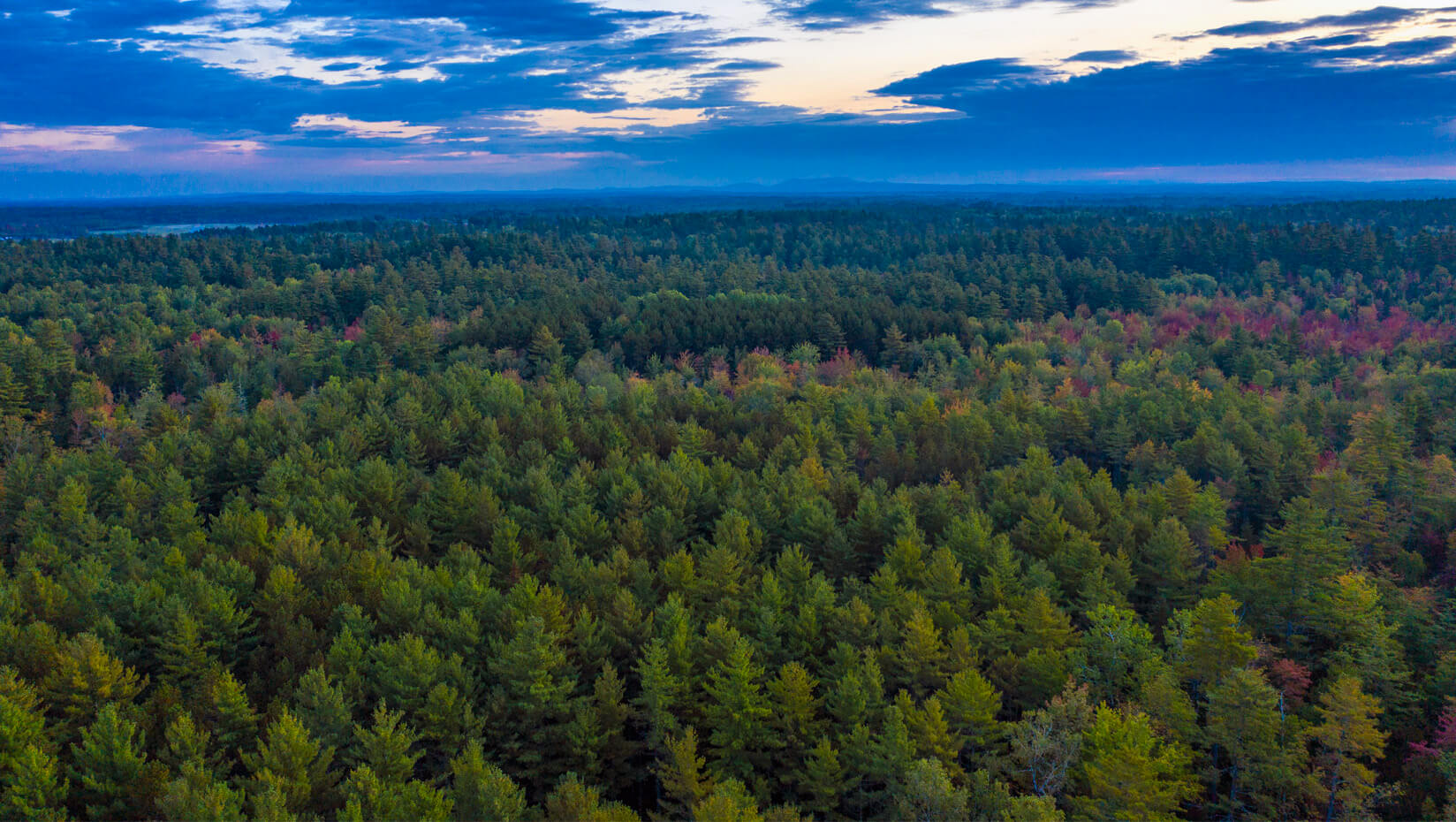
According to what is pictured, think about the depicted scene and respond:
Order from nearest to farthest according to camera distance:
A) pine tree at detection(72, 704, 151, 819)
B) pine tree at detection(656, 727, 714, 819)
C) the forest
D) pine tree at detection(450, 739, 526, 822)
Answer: pine tree at detection(450, 739, 526, 822), pine tree at detection(72, 704, 151, 819), pine tree at detection(656, 727, 714, 819), the forest

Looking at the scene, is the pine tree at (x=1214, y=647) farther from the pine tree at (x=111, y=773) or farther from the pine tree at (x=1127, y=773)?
the pine tree at (x=111, y=773)

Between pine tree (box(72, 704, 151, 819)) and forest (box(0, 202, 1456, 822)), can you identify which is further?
forest (box(0, 202, 1456, 822))

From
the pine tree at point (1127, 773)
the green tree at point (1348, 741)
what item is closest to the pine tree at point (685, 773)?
the pine tree at point (1127, 773)

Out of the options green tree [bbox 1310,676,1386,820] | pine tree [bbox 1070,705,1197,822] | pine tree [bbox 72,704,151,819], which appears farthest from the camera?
green tree [bbox 1310,676,1386,820]

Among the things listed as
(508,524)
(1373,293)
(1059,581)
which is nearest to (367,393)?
(508,524)

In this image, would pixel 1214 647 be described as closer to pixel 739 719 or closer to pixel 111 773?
pixel 739 719

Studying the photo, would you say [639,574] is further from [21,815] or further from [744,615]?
[21,815]

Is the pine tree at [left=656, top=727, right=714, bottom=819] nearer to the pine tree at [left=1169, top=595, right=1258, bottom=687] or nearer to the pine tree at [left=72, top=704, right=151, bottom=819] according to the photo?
the pine tree at [left=72, top=704, right=151, bottom=819]

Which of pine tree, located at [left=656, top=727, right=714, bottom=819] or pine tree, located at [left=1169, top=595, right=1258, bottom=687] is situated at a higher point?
pine tree, located at [left=1169, top=595, right=1258, bottom=687]

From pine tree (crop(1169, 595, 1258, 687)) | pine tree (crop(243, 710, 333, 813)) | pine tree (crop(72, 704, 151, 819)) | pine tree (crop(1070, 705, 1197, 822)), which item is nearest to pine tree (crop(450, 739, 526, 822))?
pine tree (crop(243, 710, 333, 813))
